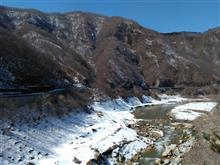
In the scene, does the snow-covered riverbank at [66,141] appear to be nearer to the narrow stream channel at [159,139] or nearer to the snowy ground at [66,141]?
the snowy ground at [66,141]

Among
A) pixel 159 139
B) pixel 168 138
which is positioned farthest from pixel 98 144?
pixel 168 138

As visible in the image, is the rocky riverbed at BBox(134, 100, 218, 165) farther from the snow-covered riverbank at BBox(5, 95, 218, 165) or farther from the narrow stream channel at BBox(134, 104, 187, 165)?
the snow-covered riverbank at BBox(5, 95, 218, 165)

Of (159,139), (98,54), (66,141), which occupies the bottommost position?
(159,139)

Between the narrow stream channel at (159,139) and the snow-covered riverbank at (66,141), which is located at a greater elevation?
the snow-covered riverbank at (66,141)

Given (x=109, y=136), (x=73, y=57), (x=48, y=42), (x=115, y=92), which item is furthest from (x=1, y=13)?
(x=109, y=136)

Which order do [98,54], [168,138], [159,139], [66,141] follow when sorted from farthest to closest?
[98,54]
[168,138]
[159,139]
[66,141]

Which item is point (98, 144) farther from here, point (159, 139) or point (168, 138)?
point (168, 138)

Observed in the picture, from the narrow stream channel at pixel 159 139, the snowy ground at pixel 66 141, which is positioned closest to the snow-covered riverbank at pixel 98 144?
the snowy ground at pixel 66 141

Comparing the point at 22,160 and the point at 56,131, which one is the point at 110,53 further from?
the point at 22,160
